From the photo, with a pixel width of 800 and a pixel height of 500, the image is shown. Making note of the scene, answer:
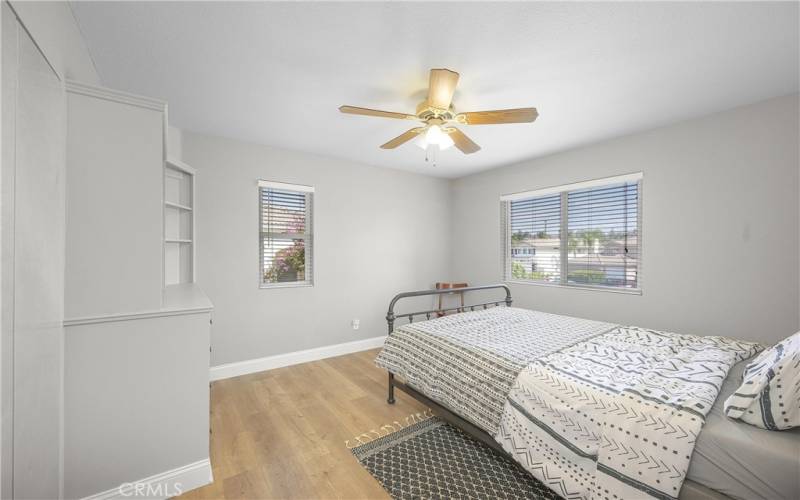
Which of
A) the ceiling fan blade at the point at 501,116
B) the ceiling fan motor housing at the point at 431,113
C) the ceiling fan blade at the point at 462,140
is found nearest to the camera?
the ceiling fan blade at the point at 501,116

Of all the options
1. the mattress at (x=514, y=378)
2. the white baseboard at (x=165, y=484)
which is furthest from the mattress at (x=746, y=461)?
the white baseboard at (x=165, y=484)

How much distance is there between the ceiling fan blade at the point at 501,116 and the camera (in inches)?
73.8

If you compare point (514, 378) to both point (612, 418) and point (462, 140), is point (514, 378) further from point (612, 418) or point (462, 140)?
point (462, 140)

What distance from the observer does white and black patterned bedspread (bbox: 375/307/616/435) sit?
5.73 ft

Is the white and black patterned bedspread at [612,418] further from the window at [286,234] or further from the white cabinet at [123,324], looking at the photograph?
the window at [286,234]

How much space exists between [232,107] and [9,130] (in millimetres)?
1738

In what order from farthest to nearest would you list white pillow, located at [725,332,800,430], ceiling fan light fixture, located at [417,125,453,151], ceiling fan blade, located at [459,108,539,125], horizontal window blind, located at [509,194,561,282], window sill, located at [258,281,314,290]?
horizontal window blind, located at [509,194,561,282], window sill, located at [258,281,314,290], ceiling fan light fixture, located at [417,125,453,151], ceiling fan blade, located at [459,108,539,125], white pillow, located at [725,332,800,430]

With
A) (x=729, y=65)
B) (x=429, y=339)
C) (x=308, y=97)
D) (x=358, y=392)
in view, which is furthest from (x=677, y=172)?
(x=358, y=392)

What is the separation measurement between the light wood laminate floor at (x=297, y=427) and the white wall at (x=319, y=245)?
53cm

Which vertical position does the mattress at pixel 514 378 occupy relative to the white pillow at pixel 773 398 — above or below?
below

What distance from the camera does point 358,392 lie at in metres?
2.83

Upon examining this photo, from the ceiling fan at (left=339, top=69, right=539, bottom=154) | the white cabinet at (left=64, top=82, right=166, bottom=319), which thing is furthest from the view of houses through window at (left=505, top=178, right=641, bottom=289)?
the white cabinet at (left=64, top=82, right=166, bottom=319)

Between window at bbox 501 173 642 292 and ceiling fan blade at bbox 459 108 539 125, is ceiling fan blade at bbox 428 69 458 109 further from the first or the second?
window at bbox 501 173 642 292

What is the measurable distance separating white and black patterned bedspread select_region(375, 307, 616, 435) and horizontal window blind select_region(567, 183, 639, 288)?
0.93 m
